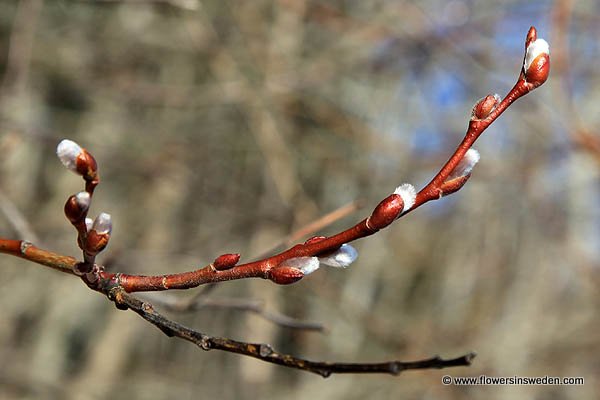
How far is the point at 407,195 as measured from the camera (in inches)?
28.4

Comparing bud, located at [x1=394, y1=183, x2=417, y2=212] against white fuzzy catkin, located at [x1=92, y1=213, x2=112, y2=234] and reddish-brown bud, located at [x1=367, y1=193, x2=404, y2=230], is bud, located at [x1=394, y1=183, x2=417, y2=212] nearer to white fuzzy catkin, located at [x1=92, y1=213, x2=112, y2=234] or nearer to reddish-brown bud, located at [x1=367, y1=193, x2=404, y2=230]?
reddish-brown bud, located at [x1=367, y1=193, x2=404, y2=230]

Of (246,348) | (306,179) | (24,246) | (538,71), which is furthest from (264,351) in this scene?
(306,179)

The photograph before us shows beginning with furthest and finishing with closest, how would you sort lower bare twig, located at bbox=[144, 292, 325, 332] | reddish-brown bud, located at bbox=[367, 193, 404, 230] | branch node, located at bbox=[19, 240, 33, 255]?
lower bare twig, located at bbox=[144, 292, 325, 332], branch node, located at bbox=[19, 240, 33, 255], reddish-brown bud, located at bbox=[367, 193, 404, 230]

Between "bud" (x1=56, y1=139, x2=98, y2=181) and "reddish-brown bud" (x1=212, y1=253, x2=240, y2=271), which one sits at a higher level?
"bud" (x1=56, y1=139, x2=98, y2=181)

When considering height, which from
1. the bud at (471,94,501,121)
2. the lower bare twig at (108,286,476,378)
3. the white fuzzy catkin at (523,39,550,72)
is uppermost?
the white fuzzy catkin at (523,39,550,72)

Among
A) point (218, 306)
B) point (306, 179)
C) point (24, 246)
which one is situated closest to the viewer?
point (24, 246)

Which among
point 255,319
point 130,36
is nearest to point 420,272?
point 255,319

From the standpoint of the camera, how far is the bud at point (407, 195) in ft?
2.35

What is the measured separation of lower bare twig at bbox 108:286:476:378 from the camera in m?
0.71

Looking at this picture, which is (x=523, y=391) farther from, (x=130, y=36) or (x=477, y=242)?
(x=130, y=36)

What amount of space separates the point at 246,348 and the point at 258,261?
4.2 inches

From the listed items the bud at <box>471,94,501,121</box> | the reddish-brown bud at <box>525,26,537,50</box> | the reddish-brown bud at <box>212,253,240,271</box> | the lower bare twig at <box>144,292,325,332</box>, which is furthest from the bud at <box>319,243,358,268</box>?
the lower bare twig at <box>144,292,325,332</box>

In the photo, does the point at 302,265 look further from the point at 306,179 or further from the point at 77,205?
the point at 306,179

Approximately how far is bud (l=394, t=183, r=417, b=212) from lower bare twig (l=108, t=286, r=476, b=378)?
0.19m
